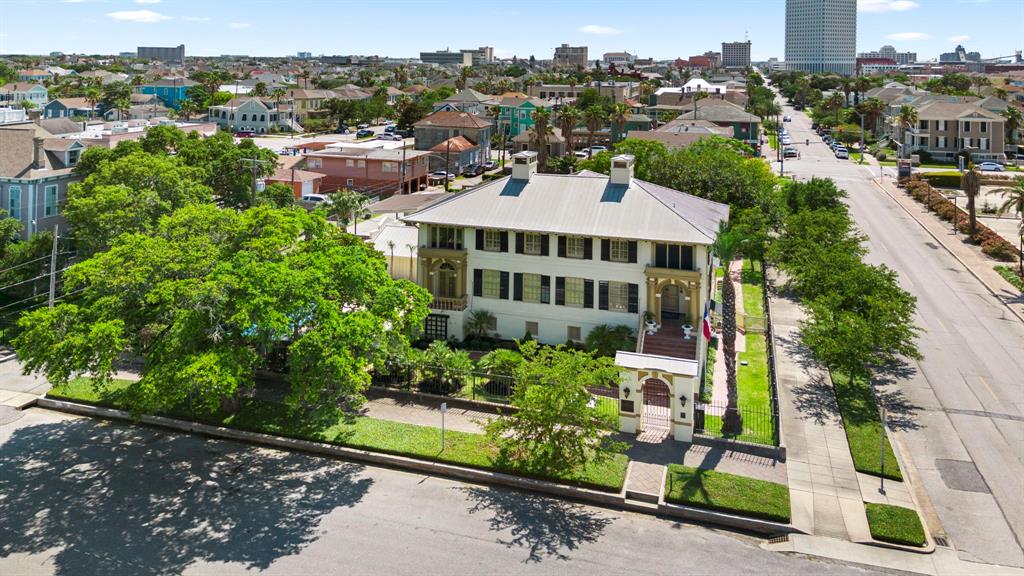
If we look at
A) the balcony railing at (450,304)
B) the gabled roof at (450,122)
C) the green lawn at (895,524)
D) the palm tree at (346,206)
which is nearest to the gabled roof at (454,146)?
the gabled roof at (450,122)

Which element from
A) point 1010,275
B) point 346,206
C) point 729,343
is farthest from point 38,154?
point 1010,275

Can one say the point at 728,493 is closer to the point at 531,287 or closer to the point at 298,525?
the point at 298,525

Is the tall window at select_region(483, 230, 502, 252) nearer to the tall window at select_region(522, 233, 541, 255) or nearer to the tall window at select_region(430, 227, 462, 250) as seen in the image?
the tall window at select_region(522, 233, 541, 255)

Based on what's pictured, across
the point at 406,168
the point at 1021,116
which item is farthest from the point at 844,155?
the point at 406,168

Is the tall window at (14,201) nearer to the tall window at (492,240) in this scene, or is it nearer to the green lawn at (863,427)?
the tall window at (492,240)

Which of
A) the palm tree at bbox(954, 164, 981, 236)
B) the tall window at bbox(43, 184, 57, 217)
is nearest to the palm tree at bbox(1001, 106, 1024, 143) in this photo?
the palm tree at bbox(954, 164, 981, 236)
